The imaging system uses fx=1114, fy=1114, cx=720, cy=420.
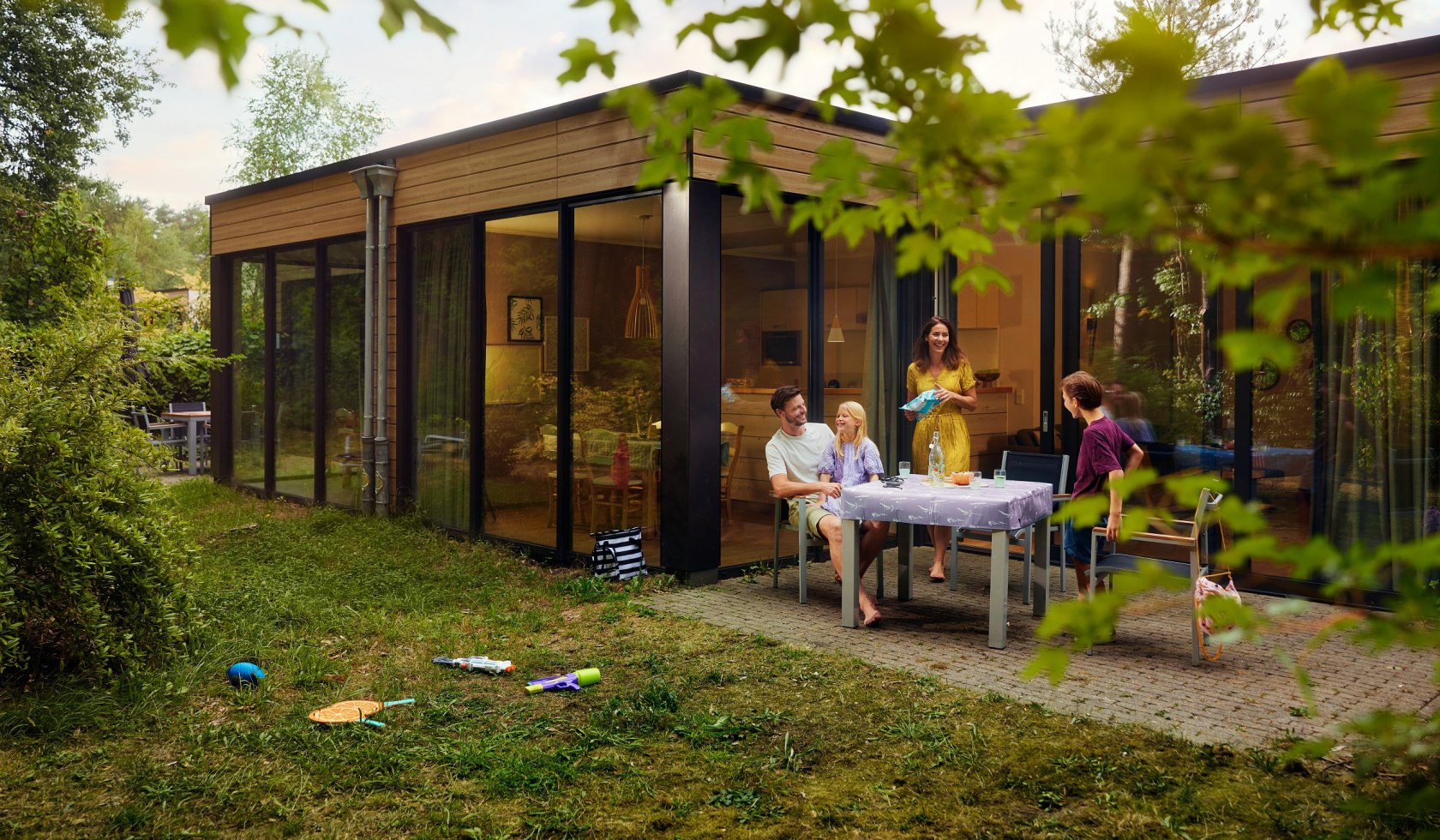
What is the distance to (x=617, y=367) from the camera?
7.87m

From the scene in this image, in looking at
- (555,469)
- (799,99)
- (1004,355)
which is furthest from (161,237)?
(799,99)

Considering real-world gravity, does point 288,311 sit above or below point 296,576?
above

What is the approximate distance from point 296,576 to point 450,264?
2972 mm

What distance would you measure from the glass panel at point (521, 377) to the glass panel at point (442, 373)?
0.32m

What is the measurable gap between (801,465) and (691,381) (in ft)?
3.12

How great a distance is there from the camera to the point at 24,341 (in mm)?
5109

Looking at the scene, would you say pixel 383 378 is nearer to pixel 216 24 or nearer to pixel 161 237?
pixel 216 24

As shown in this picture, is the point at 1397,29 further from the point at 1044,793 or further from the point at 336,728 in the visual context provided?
the point at 336,728

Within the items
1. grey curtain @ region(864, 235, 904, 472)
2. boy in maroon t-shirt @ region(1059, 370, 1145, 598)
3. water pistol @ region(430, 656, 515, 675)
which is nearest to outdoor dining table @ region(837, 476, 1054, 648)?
boy in maroon t-shirt @ region(1059, 370, 1145, 598)

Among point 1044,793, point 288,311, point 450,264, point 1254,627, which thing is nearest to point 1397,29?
point 1254,627

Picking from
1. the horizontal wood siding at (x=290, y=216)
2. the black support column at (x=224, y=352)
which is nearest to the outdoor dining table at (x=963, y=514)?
the horizontal wood siding at (x=290, y=216)

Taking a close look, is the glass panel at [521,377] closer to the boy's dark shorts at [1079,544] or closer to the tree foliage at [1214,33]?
the boy's dark shorts at [1079,544]

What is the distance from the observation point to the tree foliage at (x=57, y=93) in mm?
19891

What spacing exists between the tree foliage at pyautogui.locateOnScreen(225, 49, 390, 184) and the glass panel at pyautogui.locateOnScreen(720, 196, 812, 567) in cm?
3088
